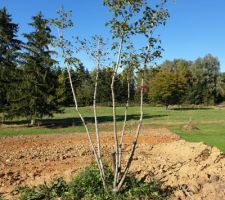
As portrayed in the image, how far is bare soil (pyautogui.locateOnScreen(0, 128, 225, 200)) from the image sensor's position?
10.5 meters

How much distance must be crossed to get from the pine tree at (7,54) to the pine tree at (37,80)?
4.68ft

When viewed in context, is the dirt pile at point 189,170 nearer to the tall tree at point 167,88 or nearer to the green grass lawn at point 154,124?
the green grass lawn at point 154,124

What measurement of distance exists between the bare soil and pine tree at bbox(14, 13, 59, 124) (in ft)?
43.6

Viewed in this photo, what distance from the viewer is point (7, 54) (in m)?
37.9

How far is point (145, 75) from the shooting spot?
30.9 feet

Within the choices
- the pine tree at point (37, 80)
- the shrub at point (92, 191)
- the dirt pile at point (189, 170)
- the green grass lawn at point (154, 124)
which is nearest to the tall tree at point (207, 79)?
the green grass lawn at point (154, 124)

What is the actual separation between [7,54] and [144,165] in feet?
90.7

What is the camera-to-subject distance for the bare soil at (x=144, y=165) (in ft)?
34.6

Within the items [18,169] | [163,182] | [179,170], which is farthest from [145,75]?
[18,169]

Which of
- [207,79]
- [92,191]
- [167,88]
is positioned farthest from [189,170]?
[207,79]

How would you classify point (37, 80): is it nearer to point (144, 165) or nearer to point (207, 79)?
point (144, 165)

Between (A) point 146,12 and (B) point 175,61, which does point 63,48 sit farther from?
(B) point 175,61

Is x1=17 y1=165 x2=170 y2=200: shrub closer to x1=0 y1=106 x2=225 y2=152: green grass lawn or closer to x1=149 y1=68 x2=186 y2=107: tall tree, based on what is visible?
x1=0 y1=106 x2=225 y2=152: green grass lawn

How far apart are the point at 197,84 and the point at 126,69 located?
84997 millimetres
